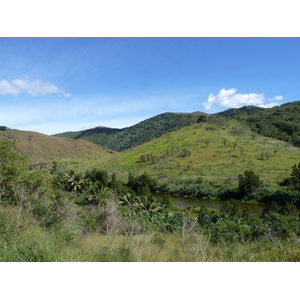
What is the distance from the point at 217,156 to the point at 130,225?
2239 inches

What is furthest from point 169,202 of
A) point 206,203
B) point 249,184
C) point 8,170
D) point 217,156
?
point 217,156

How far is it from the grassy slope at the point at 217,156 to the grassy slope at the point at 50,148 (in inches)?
2952

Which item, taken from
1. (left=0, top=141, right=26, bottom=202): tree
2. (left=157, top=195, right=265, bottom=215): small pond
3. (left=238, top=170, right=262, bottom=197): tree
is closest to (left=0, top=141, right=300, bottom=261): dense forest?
(left=0, top=141, right=26, bottom=202): tree

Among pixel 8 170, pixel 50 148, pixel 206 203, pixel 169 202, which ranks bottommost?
pixel 206 203

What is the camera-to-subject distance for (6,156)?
14.4 m

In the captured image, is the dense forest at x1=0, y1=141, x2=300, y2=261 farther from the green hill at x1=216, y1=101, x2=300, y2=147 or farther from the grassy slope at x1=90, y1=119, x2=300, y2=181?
the green hill at x1=216, y1=101, x2=300, y2=147

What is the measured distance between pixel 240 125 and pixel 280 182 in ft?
208

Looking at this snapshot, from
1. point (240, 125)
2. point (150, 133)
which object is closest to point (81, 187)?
point (240, 125)

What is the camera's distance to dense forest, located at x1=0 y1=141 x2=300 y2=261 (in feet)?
18.2

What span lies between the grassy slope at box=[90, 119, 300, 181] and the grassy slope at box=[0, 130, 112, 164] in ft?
246

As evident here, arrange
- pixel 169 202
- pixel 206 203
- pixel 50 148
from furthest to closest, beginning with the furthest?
pixel 50 148, pixel 206 203, pixel 169 202

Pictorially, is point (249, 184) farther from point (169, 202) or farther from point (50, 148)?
point (50, 148)

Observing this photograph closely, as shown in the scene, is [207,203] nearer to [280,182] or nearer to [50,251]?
[280,182]

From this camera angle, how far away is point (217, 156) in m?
63.4
